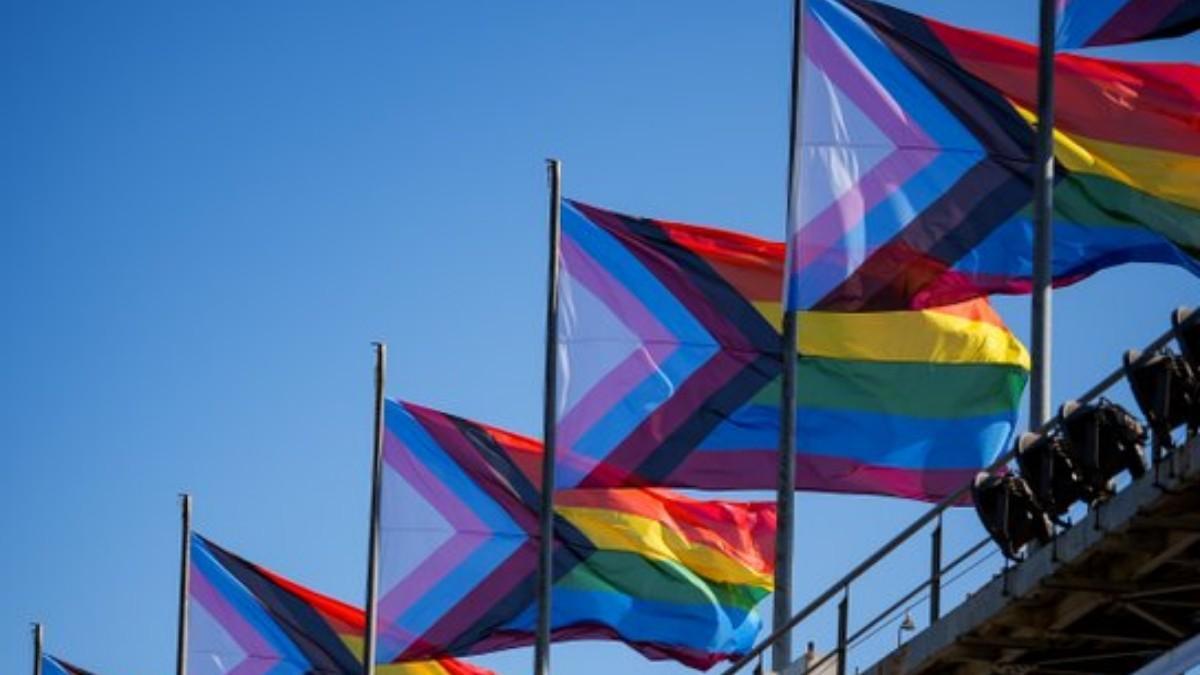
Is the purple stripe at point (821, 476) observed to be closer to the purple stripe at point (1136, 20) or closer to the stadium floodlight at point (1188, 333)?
the purple stripe at point (1136, 20)

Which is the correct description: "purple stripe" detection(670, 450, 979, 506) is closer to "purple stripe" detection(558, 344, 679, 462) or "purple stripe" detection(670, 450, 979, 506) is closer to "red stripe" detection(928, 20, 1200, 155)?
"purple stripe" detection(558, 344, 679, 462)

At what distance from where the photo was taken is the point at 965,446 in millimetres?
51000

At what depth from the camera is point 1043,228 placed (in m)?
46.1

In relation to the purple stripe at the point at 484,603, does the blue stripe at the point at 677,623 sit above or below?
below

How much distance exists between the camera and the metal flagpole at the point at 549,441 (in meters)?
55.1

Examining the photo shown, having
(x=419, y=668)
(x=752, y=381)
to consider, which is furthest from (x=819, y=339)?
(x=419, y=668)

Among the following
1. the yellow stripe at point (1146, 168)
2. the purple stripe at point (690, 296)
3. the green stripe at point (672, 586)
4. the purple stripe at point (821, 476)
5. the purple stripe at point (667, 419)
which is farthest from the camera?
the green stripe at point (672, 586)

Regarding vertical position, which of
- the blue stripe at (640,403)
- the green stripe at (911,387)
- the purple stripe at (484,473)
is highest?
the purple stripe at (484,473)

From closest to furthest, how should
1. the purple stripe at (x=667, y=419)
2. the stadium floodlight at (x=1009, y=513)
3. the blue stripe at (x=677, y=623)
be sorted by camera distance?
the stadium floodlight at (x=1009, y=513), the purple stripe at (x=667, y=419), the blue stripe at (x=677, y=623)

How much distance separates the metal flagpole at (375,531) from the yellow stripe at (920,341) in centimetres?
986

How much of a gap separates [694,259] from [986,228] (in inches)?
276

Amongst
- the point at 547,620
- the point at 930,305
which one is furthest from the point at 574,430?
the point at 930,305

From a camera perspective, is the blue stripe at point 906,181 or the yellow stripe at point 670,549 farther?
the yellow stripe at point 670,549

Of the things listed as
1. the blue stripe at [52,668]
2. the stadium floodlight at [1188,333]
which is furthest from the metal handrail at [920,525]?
the blue stripe at [52,668]
